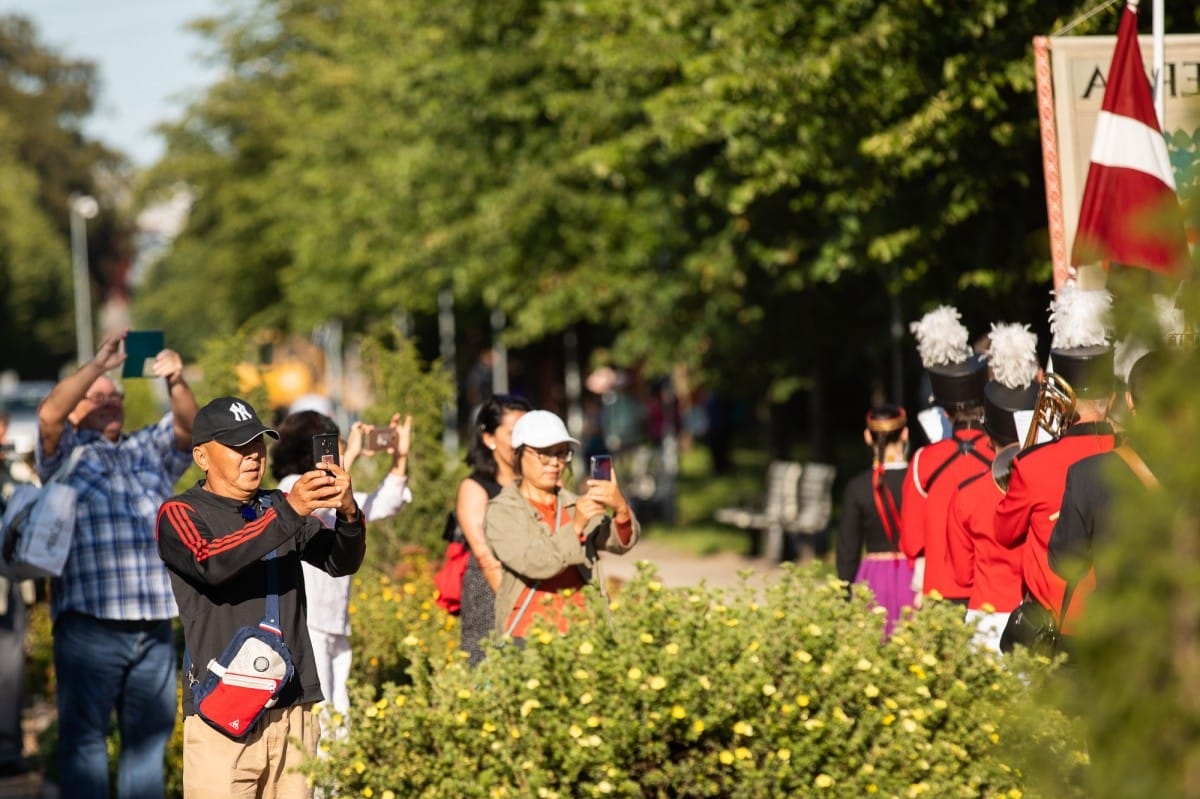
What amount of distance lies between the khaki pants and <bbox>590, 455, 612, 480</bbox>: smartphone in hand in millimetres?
1201

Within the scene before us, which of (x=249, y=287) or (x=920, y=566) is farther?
(x=249, y=287)

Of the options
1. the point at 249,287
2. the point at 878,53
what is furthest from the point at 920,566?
the point at 249,287

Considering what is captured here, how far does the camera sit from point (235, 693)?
4.81m

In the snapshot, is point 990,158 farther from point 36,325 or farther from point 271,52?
point 36,325

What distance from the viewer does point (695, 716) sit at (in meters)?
4.78

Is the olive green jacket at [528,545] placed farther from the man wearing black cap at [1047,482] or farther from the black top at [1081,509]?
the black top at [1081,509]

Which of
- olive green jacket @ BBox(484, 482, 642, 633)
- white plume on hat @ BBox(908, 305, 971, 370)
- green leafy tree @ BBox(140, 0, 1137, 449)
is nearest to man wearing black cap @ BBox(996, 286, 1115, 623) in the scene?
olive green jacket @ BBox(484, 482, 642, 633)

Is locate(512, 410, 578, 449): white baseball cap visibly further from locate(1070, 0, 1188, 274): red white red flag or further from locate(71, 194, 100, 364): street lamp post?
locate(71, 194, 100, 364): street lamp post

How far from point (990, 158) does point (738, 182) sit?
4479 millimetres

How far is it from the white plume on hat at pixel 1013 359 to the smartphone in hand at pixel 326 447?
8.86ft

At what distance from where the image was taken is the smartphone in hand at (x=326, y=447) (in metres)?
4.78

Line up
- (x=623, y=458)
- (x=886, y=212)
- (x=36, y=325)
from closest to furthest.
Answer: (x=886, y=212) → (x=623, y=458) → (x=36, y=325)

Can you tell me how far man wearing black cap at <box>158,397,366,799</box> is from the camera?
4.74m

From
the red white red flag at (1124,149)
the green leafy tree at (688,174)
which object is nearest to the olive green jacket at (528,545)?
the red white red flag at (1124,149)
